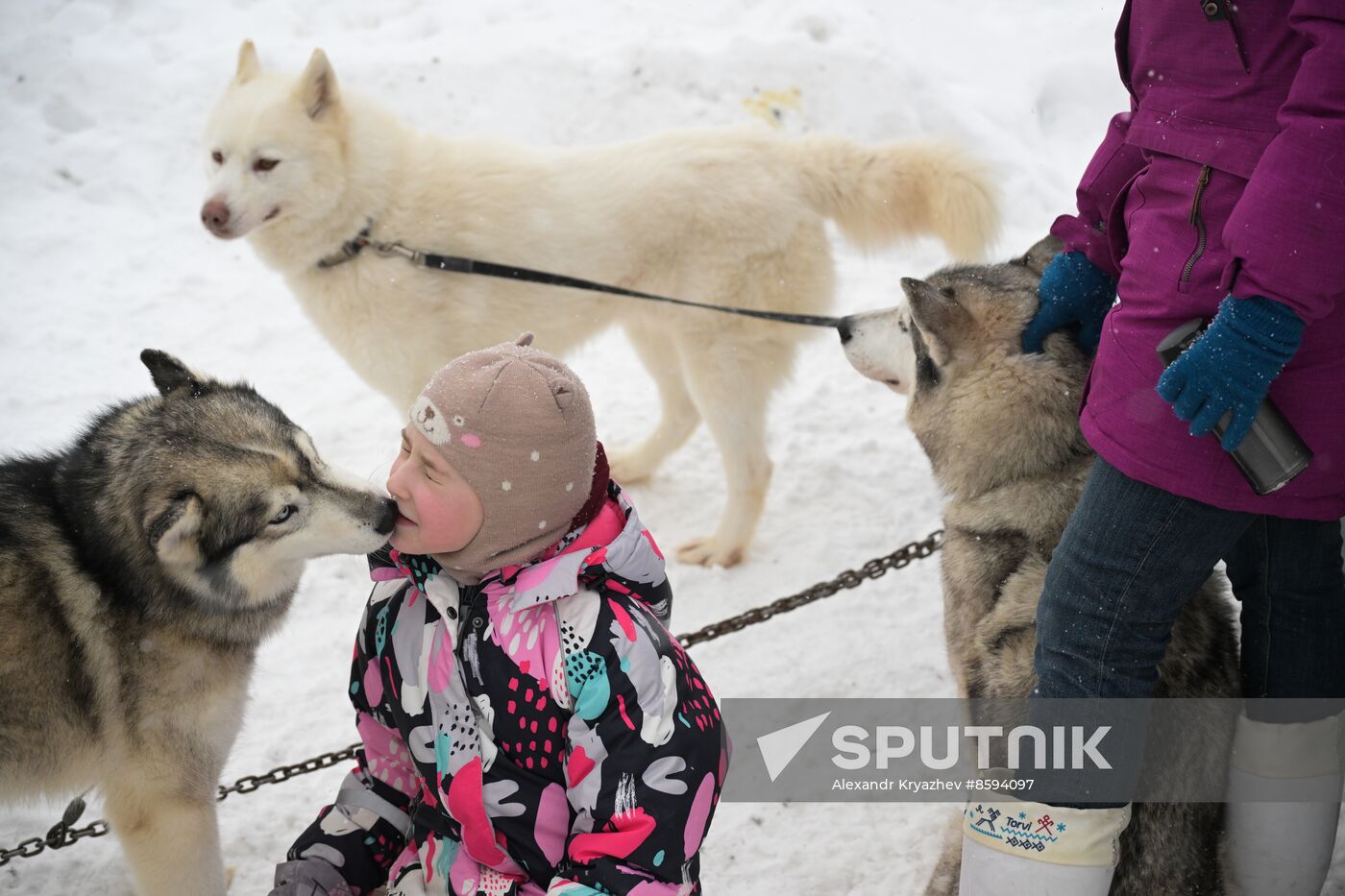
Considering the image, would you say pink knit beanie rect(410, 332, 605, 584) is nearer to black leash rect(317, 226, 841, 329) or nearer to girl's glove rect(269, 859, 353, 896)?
girl's glove rect(269, 859, 353, 896)

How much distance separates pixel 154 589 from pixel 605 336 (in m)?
3.82

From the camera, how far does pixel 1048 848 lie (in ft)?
5.61

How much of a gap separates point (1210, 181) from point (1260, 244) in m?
0.21

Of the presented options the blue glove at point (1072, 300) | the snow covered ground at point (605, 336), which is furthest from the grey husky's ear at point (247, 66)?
the blue glove at point (1072, 300)

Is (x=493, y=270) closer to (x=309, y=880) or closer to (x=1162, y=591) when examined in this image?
(x=309, y=880)

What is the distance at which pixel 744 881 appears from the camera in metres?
2.50

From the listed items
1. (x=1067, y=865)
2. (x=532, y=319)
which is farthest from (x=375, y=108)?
(x=1067, y=865)

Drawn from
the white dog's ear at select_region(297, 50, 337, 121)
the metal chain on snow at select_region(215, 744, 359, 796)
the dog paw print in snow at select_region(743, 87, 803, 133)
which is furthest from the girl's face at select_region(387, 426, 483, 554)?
the dog paw print in snow at select_region(743, 87, 803, 133)

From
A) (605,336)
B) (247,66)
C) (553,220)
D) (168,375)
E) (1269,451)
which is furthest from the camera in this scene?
(605,336)

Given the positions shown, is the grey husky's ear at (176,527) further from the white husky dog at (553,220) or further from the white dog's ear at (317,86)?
the white dog's ear at (317,86)

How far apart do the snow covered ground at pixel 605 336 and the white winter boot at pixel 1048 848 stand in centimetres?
75

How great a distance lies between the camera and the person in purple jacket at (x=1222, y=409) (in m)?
1.30

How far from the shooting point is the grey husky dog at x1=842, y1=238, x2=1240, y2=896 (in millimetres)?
1856

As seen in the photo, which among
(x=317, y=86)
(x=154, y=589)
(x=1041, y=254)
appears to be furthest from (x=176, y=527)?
(x=317, y=86)
